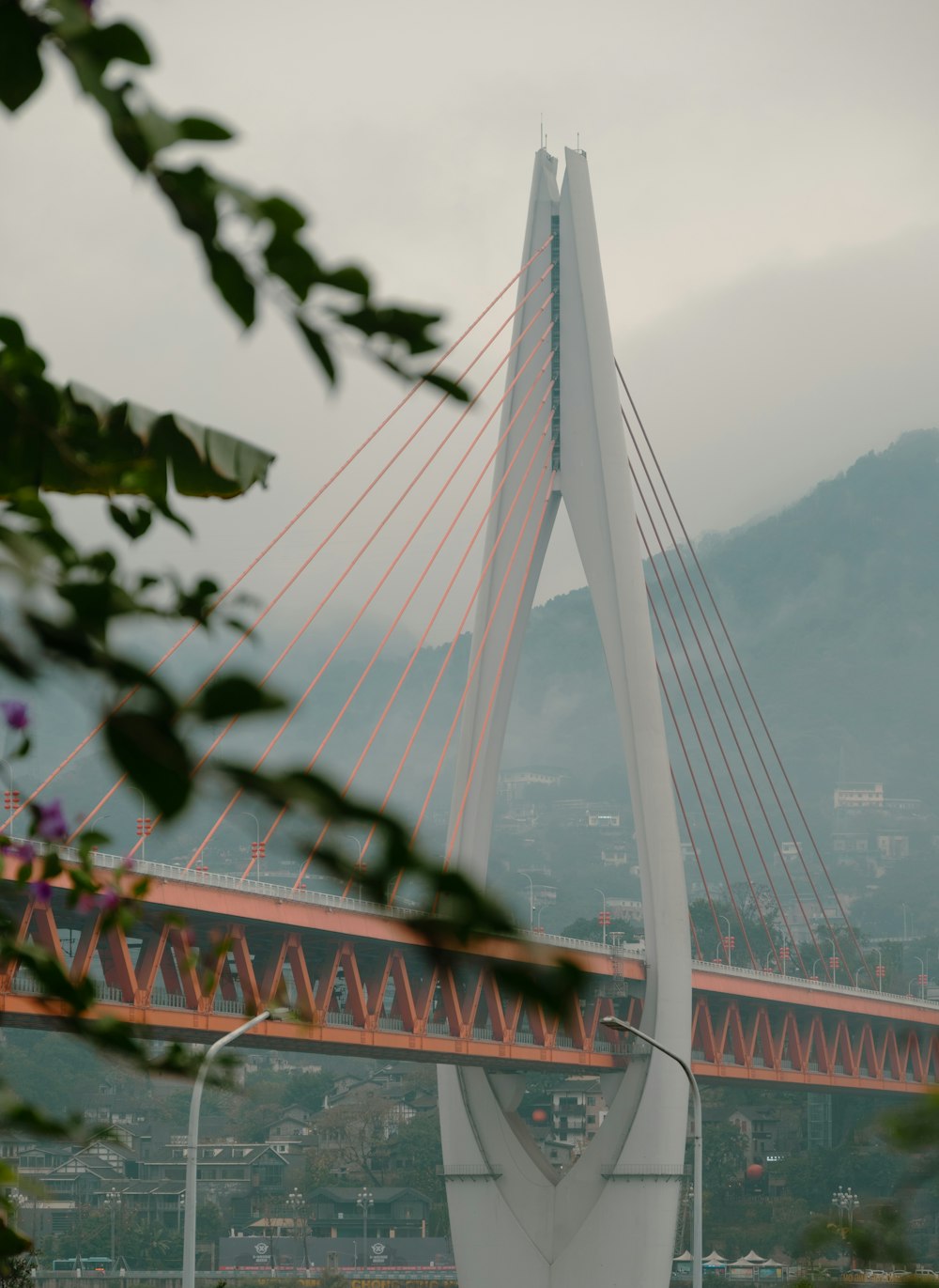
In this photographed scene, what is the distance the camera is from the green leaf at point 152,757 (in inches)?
55.1

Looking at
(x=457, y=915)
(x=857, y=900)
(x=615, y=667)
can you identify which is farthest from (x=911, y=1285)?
(x=857, y=900)

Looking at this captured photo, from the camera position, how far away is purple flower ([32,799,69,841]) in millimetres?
2443

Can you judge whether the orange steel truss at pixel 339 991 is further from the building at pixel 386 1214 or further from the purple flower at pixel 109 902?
the building at pixel 386 1214

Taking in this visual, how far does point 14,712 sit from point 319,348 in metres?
0.80

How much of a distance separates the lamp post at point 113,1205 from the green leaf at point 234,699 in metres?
80.6

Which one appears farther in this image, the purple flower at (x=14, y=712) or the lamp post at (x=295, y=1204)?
the lamp post at (x=295, y=1204)

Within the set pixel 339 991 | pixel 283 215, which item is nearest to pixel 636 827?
pixel 339 991

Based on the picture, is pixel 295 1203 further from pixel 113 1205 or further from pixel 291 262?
pixel 291 262

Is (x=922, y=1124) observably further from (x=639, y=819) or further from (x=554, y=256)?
(x=554, y=256)

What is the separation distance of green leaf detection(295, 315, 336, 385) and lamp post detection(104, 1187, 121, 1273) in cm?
8051

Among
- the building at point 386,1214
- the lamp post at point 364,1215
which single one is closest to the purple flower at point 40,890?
the lamp post at point 364,1215

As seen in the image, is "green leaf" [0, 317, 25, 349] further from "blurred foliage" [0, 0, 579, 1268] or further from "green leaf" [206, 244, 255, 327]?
"green leaf" [206, 244, 255, 327]

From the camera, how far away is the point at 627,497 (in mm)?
32250

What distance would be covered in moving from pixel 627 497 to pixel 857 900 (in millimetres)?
164662
